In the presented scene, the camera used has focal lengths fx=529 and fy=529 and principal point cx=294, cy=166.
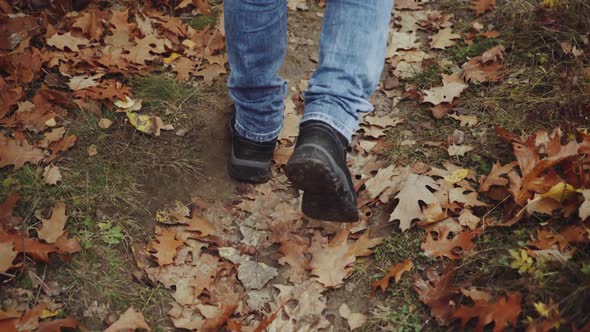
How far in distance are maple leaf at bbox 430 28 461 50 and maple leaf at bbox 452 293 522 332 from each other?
1945mm

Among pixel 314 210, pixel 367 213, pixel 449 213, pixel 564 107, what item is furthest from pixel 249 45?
pixel 564 107

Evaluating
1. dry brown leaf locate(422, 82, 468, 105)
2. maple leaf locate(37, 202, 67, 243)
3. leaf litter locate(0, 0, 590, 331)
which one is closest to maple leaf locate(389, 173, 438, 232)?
leaf litter locate(0, 0, 590, 331)

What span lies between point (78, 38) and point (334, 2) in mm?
2004

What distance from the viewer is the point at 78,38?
129 inches

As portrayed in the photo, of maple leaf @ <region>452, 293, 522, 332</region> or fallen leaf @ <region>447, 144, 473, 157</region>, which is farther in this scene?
fallen leaf @ <region>447, 144, 473, 157</region>

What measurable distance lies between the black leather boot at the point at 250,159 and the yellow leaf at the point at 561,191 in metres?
1.25

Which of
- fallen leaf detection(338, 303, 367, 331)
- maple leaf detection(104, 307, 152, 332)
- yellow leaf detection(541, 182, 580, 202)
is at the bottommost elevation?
maple leaf detection(104, 307, 152, 332)

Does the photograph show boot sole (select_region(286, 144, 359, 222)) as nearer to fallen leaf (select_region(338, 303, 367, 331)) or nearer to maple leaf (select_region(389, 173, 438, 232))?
maple leaf (select_region(389, 173, 438, 232))

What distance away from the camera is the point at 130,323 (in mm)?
2080

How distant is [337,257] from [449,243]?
49 centimetres

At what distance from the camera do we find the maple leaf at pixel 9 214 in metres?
2.29

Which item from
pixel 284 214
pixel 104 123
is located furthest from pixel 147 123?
pixel 284 214

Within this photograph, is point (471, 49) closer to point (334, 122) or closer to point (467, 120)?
point (467, 120)

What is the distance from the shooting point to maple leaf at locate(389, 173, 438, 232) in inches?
94.0
